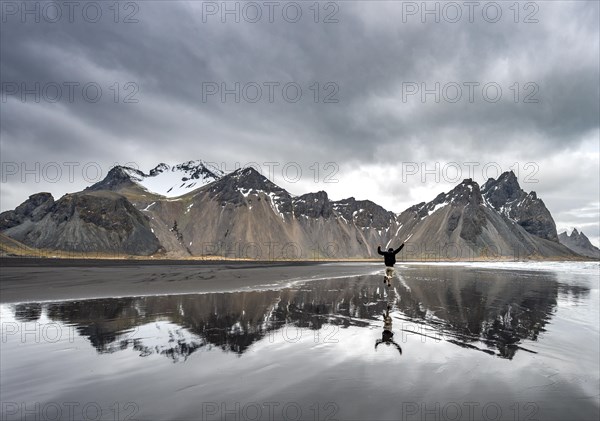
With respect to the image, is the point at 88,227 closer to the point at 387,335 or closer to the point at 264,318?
the point at 264,318

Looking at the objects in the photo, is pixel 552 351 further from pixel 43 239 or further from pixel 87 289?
pixel 43 239

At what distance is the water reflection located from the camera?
11.0 metres

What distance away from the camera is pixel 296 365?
28.7ft

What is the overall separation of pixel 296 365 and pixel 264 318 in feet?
21.9

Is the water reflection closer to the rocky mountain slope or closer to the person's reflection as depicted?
the person's reflection

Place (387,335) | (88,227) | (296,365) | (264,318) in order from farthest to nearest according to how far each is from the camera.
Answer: (88,227) < (264,318) < (387,335) < (296,365)

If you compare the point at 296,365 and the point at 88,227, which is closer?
the point at 296,365

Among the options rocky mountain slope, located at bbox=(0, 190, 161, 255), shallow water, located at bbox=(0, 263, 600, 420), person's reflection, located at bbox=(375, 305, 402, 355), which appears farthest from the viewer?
rocky mountain slope, located at bbox=(0, 190, 161, 255)

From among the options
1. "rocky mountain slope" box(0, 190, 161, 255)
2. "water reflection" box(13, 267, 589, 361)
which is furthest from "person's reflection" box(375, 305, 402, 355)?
"rocky mountain slope" box(0, 190, 161, 255)

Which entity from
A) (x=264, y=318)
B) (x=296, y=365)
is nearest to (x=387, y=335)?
(x=296, y=365)

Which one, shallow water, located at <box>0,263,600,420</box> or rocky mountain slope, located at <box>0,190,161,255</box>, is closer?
shallow water, located at <box>0,263,600,420</box>

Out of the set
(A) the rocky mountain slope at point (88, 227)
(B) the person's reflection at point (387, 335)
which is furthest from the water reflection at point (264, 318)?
(A) the rocky mountain slope at point (88, 227)

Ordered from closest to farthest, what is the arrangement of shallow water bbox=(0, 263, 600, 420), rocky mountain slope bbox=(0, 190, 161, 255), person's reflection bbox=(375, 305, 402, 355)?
1. shallow water bbox=(0, 263, 600, 420)
2. person's reflection bbox=(375, 305, 402, 355)
3. rocky mountain slope bbox=(0, 190, 161, 255)

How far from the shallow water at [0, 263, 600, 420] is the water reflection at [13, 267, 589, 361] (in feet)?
0.31
